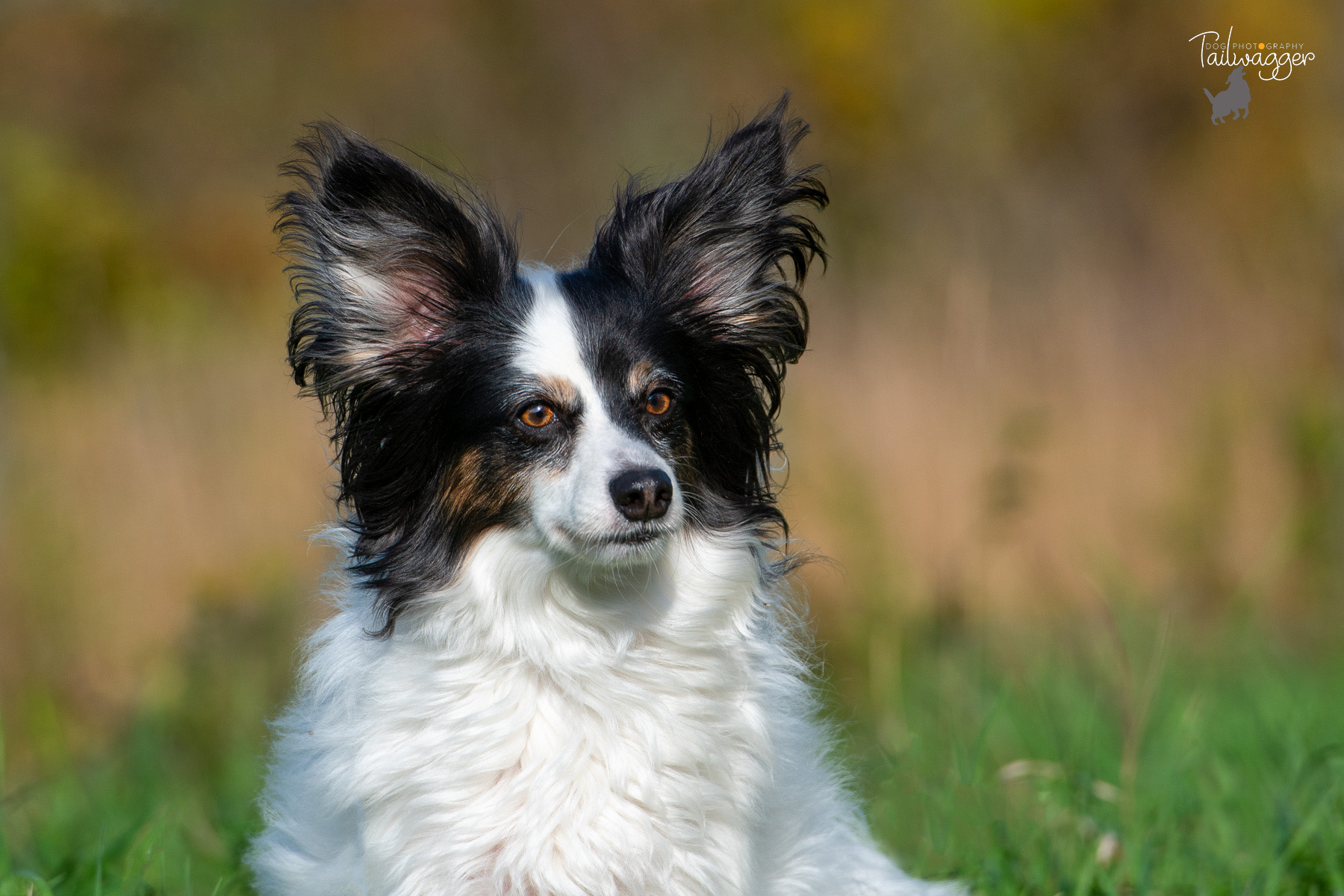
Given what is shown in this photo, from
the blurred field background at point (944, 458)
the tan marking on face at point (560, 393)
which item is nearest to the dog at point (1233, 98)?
the blurred field background at point (944, 458)

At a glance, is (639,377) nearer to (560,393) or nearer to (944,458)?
(560,393)

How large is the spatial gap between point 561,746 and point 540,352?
105cm

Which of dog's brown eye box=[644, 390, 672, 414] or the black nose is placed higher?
dog's brown eye box=[644, 390, 672, 414]

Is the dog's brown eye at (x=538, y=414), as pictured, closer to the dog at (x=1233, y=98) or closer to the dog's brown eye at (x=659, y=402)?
the dog's brown eye at (x=659, y=402)

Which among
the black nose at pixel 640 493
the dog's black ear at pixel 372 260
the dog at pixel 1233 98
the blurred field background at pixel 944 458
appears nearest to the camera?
the black nose at pixel 640 493

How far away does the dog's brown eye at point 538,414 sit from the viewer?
10.1ft

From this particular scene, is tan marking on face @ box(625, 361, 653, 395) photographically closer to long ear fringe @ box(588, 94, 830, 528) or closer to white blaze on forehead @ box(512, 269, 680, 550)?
white blaze on forehead @ box(512, 269, 680, 550)

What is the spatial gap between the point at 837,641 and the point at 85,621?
4211 mm

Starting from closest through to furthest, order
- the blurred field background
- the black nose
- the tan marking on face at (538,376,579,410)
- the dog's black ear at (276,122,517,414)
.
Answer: the black nose
the dog's black ear at (276,122,517,414)
the tan marking on face at (538,376,579,410)
the blurred field background

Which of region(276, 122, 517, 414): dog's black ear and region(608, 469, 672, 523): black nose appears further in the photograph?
region(276, 122, 517, 414): dog's black ear

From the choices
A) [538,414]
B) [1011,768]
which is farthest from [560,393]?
[1011,768]

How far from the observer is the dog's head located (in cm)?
297

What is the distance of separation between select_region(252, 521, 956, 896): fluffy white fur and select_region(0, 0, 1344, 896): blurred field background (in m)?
0.80

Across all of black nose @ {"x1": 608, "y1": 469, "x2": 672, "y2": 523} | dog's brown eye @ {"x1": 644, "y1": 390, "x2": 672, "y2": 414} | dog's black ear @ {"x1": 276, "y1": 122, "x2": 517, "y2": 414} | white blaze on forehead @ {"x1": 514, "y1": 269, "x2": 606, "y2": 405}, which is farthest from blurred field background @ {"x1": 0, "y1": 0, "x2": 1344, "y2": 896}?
black nose @ {"x1": 608, "y1": 469, "x2": 672, "y2": 523}
